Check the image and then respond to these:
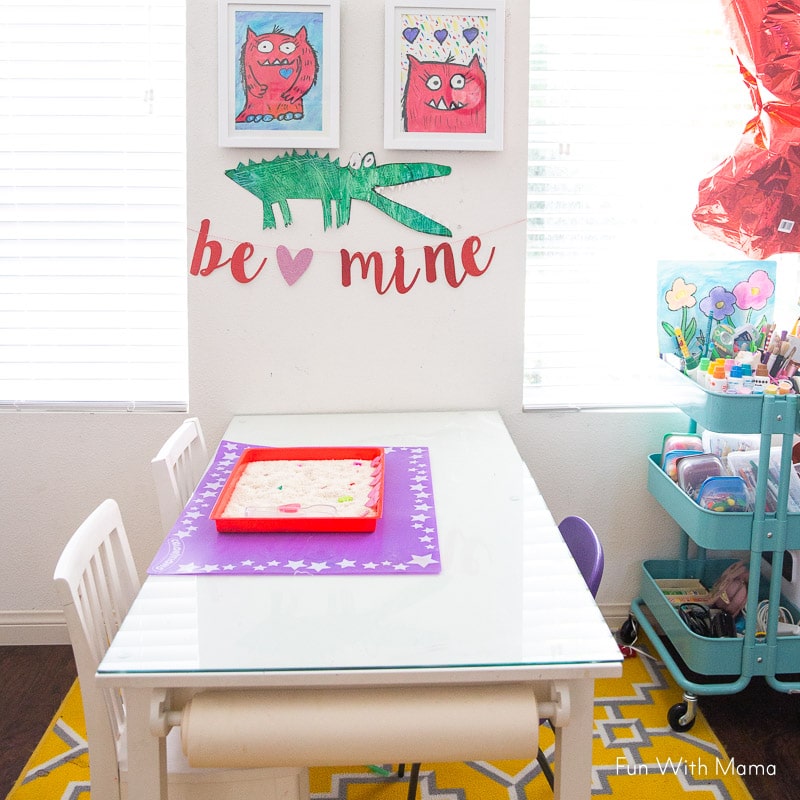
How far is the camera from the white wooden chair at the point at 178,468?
1979 mm

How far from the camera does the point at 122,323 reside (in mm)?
2656

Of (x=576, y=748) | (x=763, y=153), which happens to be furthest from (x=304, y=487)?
(x=763, y=153)

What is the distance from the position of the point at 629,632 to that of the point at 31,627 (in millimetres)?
1762

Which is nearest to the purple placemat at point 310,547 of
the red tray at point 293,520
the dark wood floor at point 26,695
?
the red tray at point 293,520

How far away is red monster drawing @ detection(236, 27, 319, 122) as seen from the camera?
2412mm

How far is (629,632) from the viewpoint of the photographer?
2754mm

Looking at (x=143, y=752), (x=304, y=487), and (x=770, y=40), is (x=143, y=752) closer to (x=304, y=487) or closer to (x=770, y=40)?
(x=304, y=487)

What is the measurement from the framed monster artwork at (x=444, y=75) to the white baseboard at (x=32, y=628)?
1.69 m

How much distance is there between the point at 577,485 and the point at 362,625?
1471 millimetres

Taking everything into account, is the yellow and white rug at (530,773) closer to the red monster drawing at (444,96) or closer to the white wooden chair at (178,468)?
the white wooden chair at (178,468)

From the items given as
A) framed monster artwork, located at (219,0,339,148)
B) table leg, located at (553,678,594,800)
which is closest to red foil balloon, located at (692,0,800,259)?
framed monster artwork, located at (219,0,339,148)

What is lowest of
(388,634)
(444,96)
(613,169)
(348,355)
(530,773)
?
(530,773)

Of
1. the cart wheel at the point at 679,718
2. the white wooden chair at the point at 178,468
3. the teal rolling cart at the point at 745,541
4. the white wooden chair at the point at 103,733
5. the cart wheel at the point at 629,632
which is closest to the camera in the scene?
the white wooden chair at the point at 103,733

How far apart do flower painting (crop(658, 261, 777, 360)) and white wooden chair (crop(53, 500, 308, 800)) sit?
151 centimetres
